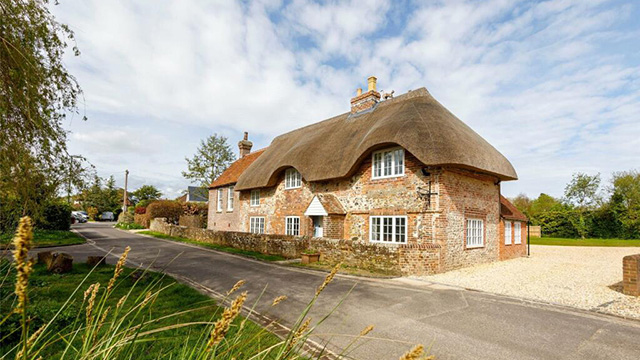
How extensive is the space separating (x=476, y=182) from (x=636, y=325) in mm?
7929

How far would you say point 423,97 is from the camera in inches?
577

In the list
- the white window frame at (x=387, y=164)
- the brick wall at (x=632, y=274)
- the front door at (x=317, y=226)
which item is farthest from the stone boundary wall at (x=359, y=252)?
the brick wall at (x=632, y=274)

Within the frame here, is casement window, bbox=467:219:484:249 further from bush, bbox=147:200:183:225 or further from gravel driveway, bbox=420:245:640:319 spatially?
bush, bbox=147:200:183:225

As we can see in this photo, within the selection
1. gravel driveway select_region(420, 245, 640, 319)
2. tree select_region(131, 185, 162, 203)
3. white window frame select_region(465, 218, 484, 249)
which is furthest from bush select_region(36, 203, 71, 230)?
tree select_region(131, 185, 162, 203)

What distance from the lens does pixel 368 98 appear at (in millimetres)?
17609

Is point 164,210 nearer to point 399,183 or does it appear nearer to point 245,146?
point 245,146

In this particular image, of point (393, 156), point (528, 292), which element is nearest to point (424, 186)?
point (393, 156)

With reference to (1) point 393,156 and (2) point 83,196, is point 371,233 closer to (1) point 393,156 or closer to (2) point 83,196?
(1) point 393,156

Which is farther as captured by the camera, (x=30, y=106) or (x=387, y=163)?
(x=387, y=163)

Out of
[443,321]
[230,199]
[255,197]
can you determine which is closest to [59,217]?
[230,199]

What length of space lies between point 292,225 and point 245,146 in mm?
14095

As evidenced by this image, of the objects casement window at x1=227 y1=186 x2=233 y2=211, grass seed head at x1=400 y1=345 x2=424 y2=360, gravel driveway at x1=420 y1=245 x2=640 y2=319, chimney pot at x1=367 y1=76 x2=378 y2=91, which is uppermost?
chimney pot at x1=367 y1=76 x2=378 y2=91

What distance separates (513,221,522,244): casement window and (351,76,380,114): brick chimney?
953cm

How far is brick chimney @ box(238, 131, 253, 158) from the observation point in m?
29.5
